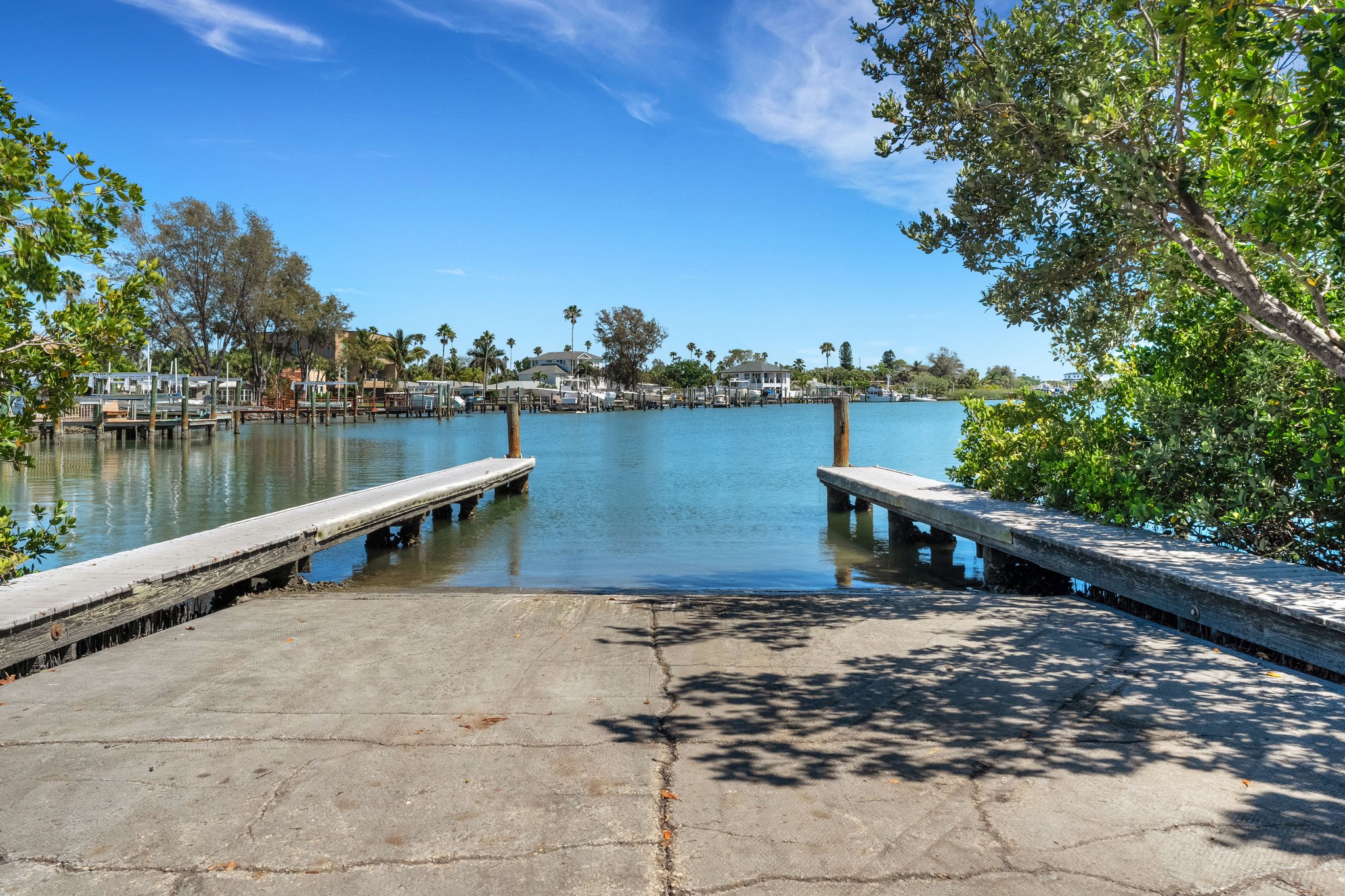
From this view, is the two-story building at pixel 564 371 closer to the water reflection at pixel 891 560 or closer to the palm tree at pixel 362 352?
the palm tree at pixel 362 352

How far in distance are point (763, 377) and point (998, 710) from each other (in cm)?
16239

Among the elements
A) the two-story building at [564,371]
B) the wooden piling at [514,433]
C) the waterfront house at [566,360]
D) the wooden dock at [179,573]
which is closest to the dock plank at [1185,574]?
the wooden dock at [179,573]

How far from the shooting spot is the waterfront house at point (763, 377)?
162137 mm

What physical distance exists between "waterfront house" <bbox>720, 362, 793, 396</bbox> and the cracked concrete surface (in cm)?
15382

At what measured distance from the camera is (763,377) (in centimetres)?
16562

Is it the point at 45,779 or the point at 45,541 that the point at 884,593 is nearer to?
the point at 45,779

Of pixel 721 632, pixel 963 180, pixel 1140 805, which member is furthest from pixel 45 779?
pixel 963 180

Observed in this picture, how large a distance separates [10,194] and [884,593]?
25.9ft

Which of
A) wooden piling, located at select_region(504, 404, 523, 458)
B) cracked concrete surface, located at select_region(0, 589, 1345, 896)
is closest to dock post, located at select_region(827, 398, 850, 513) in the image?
wooden piling, located at select_region(504, 404, 523, 458)

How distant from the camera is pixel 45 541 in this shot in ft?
22.5

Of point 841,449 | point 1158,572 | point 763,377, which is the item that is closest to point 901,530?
point 841,449

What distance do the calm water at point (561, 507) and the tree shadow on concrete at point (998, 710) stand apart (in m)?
5.33

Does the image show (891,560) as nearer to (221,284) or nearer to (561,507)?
(561,507)

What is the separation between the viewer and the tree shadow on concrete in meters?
3.92
